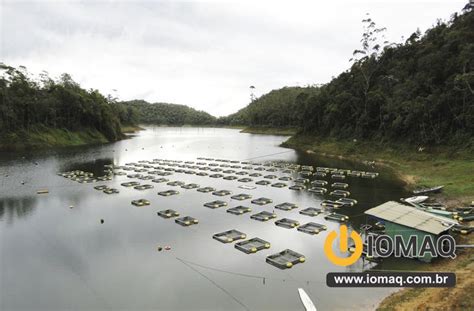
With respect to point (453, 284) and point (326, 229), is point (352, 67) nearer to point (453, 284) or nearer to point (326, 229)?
point (326, 229)

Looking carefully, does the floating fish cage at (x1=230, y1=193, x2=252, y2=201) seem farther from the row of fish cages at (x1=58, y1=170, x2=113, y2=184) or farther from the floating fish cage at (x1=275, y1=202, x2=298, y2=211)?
the row of fish cages at (x1=58, y1=170, x2=113, y2=184)

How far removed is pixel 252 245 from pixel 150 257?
7.22 m

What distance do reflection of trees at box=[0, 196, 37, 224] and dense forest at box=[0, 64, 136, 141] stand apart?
5499cm

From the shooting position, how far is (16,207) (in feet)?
118

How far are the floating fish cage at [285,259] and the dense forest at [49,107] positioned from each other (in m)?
85.0

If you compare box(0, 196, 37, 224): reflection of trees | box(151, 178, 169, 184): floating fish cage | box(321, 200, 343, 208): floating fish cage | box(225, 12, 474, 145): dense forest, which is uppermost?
box(225, 12, 474, 145): dense forest

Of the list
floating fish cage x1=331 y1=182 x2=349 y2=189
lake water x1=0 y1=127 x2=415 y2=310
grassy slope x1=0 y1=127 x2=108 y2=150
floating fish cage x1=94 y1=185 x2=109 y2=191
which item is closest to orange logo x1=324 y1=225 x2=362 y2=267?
lake water x1=0 y1=127 x2=415 y2=310

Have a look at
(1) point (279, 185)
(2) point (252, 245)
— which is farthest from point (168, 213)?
(1) point (279, 185)

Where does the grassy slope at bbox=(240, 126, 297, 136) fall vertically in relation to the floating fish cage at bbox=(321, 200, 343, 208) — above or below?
above

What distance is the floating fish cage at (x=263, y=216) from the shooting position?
31469 mm

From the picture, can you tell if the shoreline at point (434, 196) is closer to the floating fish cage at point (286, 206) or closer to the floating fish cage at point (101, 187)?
the floating fish cage at point (286, 206)

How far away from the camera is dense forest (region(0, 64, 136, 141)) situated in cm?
8694

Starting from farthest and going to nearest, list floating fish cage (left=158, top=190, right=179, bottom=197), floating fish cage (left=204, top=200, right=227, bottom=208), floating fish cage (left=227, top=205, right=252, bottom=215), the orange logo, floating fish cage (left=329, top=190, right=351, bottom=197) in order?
A: floating fish cage (left=158, top=190, right=179, bottom=197) → floating fish cage (left=329, top=190, right=351, bottom=197) → floating fish cage (left=204, top=200, right=227, bottom=208) → floating fish cage (left=227, top=205, right=252, bottom=215) → the orange logo

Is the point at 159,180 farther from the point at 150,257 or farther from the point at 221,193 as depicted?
the point at 150,257
